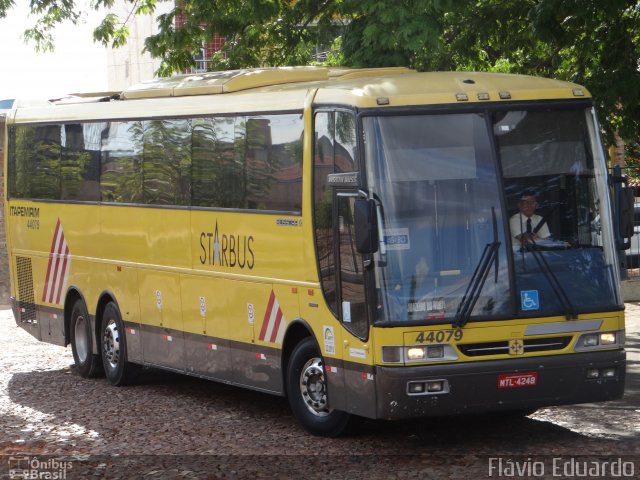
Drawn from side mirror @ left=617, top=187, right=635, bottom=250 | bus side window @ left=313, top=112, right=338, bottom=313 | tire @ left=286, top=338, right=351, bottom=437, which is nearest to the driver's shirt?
side mirror @ left=617, top=187, right=635, bottom=250

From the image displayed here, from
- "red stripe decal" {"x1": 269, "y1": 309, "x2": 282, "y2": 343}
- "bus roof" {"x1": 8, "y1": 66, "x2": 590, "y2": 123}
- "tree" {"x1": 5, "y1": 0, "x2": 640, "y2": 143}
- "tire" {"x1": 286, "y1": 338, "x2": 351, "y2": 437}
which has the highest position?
"tree" {"x1": 5, "y1": 0, "x2": 640, "y2": 143}

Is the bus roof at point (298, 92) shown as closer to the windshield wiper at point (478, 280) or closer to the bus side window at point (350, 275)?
the bus side window at point (350, 275)

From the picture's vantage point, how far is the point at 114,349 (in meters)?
17.1

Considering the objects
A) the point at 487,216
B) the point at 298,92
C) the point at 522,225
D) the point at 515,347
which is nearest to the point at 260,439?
the point at 515,347

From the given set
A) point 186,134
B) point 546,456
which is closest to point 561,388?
point 546,456

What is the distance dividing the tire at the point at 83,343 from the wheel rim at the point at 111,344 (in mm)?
331

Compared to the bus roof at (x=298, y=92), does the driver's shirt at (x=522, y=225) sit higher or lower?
lower

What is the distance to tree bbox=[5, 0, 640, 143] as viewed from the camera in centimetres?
1836

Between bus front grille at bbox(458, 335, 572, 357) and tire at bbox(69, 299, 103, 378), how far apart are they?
7.27 meters

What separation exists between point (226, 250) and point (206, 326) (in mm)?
965

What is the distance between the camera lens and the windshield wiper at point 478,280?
11312 millimetres

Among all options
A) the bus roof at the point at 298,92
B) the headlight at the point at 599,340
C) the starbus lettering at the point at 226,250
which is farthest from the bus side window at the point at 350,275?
the starbus lettering at the point at 226,250
